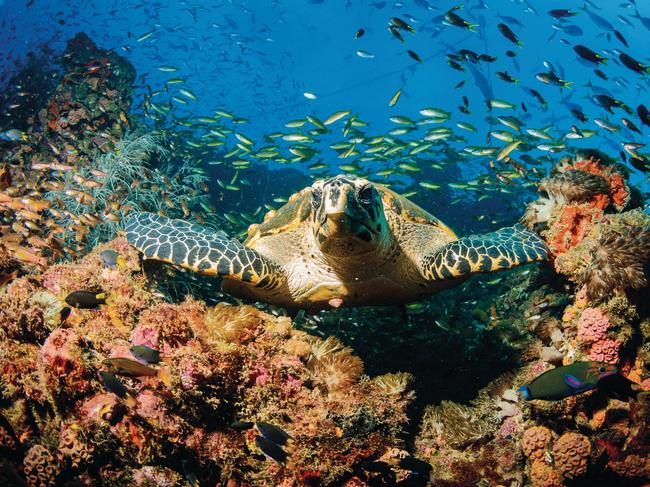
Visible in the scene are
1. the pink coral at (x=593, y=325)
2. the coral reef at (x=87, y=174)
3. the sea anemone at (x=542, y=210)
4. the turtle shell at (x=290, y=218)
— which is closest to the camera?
the pink coral at (x=593, y=325)

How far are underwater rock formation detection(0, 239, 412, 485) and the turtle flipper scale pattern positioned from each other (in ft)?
2.05

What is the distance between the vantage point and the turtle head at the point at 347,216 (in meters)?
3.33

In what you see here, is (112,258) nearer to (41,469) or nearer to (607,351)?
(41,469)

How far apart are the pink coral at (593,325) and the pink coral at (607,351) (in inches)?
2.2

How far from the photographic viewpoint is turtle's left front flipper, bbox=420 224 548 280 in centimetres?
387

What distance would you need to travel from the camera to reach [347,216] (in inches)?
133

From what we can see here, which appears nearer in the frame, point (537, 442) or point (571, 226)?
point (537, 442)

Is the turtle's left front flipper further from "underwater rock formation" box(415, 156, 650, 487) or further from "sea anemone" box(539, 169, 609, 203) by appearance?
"sea anemone" box(539, 169, 609, 203)

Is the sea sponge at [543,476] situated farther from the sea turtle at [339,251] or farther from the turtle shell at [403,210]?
the turtle shell at [403,210]

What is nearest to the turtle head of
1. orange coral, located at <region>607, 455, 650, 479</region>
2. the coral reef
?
orange coral, located at <region>607, 455, 650, 479</region>

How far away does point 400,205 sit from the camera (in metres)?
4.96

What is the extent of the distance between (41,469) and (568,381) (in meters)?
4.16

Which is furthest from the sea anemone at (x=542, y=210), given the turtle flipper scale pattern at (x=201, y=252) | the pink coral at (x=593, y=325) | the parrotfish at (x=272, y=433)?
the parrotfish at (x=272, y=433)

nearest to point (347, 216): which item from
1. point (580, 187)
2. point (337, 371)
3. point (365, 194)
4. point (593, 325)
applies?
point (365, 194)
